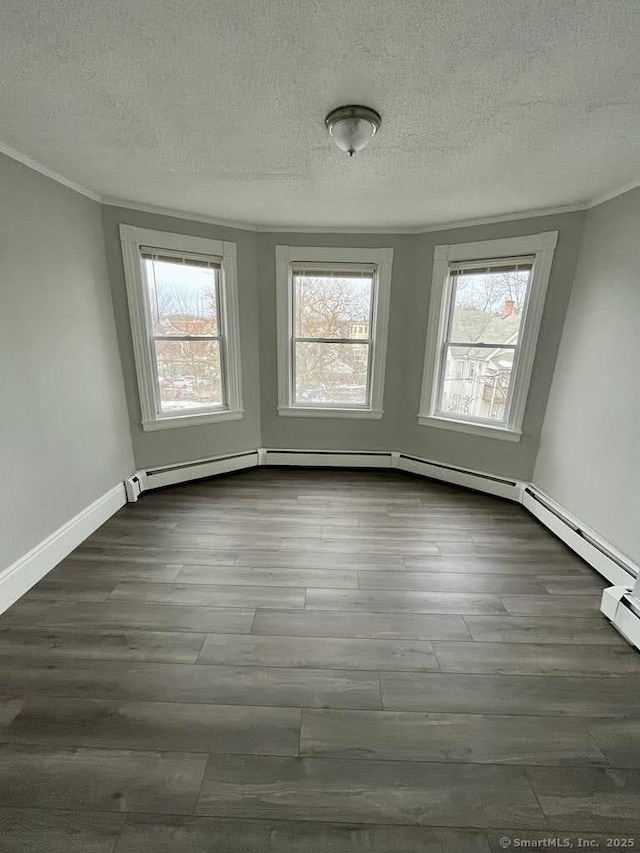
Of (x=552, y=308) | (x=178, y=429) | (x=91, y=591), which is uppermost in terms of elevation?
(x=552, y=308)

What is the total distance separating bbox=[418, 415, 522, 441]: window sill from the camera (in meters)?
3.15

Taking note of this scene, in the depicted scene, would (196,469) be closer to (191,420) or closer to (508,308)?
(191,420)

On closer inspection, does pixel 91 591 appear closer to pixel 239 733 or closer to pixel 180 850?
pixel 239 733

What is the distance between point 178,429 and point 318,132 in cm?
261

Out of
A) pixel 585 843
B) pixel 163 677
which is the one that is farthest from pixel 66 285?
pixel 585 843

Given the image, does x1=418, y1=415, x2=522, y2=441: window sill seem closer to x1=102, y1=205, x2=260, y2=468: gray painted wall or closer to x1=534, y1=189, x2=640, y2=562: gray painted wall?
x1=534, y1=189, x2=640, y2=562: gray painted wall

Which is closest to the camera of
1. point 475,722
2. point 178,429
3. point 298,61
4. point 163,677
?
point 298,61

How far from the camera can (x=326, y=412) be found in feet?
12.4

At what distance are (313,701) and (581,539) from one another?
210cm

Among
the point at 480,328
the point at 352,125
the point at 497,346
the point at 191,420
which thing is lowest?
the point at 191,420

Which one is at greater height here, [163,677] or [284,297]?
[284,297]

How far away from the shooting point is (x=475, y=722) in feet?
4.53

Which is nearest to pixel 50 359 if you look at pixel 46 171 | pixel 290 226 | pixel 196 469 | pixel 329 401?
pixel 46 171

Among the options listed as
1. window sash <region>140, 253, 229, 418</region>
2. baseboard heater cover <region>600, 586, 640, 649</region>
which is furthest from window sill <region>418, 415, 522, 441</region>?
window sash <region>140, 253, 229, 418</region>
